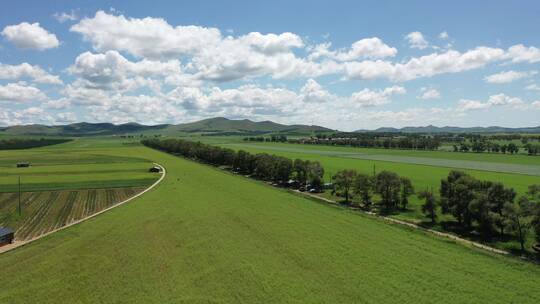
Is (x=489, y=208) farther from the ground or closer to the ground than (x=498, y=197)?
closer to the ground

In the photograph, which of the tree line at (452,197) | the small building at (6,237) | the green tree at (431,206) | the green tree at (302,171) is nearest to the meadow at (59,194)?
the small building at (6,237)

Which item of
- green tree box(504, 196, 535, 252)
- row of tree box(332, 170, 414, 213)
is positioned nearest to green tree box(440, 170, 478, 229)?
green tree box(504, 196, 535, 252)

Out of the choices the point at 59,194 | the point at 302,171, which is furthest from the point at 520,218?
the point at 59,194

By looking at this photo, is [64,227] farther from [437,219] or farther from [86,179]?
[437,219]

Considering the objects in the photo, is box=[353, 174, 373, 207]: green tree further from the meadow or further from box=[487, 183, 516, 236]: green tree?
the meadow

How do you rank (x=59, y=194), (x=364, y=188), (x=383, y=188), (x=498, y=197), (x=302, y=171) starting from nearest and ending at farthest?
(x=498, y=197), (x=383, y=188), (x=364, y=188), (x=59, y=194), (x=302, y=171)

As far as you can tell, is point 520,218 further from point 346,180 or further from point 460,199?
point 346,180
